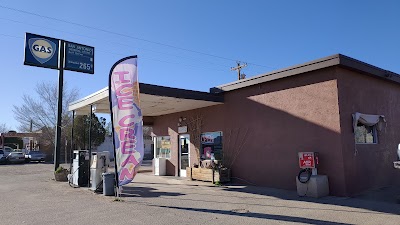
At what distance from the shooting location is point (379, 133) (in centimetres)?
1167

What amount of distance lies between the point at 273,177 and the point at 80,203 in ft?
21.4

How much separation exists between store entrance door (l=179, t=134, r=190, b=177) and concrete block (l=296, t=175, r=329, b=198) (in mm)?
7098

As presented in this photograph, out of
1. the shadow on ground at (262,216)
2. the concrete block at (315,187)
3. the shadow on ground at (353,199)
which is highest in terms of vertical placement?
the concrete block at (315,187)

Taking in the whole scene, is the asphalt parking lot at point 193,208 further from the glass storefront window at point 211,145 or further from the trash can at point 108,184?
the glass storefront window at point 211,145

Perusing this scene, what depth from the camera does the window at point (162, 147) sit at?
1767 centimetres

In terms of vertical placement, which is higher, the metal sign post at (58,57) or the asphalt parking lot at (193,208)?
the metal sign post at (58,57)

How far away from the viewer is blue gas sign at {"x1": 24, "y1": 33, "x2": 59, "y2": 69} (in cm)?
1636

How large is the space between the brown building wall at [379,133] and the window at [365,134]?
16 cm

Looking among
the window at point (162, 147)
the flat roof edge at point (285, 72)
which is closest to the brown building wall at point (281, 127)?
the flat roof edge at point (285, 72)

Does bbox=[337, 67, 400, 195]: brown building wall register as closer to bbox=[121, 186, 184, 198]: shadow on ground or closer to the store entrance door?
bbox=[121, 186, 184, 198]: shadow on ground

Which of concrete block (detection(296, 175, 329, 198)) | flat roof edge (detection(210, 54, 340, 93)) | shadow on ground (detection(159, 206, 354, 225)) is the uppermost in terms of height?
flat roof edge (detection(210, 54, 340, 93))

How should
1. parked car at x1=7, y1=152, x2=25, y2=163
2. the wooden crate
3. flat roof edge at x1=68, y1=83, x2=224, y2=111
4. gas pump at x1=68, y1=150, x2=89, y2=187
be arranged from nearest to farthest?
flat roof edge at x1=68, y1=83, x2=224, y2=111 < the wooden crate < gas pump at x1=68, y1=150, x2=89, y2=187 < parked car at x1=7, y1=152, x2=25, y2=163

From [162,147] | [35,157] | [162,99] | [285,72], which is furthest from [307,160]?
[35,157]

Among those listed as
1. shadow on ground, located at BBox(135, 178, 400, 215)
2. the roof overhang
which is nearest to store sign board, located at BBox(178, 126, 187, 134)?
the roof overhang
